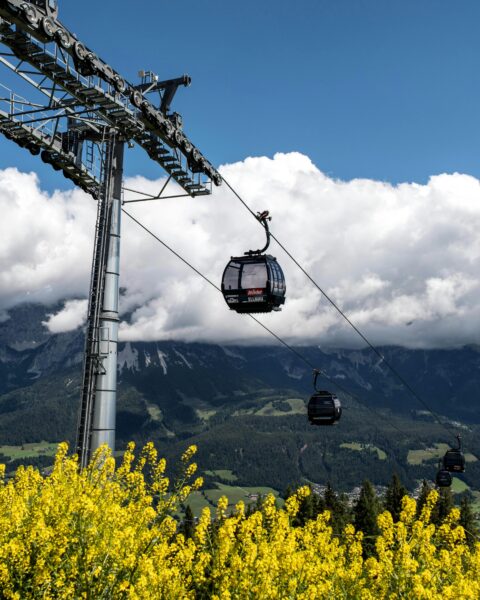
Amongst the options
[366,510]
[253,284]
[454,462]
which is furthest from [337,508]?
[253,284]

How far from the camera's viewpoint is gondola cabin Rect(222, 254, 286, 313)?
21.9 meters

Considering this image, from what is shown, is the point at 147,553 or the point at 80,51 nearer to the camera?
the point at 147,553

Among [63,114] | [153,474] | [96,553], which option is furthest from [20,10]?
[96,553]

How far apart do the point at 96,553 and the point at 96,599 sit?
723mm

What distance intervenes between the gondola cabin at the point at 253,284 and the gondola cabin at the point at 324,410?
15.5 meters

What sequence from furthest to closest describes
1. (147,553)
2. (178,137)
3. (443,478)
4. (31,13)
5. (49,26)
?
(443,478) → (178,137) → (49,26) → (31,13) → (147,553)

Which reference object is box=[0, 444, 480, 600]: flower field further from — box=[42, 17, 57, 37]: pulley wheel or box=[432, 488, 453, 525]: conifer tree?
box=[432, 488, 453, 525]: conifer tree

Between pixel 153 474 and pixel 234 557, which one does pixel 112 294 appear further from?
pixel 234 557

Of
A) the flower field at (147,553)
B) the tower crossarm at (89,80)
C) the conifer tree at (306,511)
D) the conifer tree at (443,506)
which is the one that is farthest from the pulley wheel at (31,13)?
the conifer tree at (443,506)

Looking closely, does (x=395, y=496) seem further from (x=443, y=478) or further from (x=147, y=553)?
(x=147, y=553)

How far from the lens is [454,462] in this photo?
50.7 m

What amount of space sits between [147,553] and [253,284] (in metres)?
12.0

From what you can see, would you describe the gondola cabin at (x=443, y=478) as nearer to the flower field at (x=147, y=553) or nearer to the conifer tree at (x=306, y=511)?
the conifer tree at (x=306, y=511)

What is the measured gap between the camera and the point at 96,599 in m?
10.5
